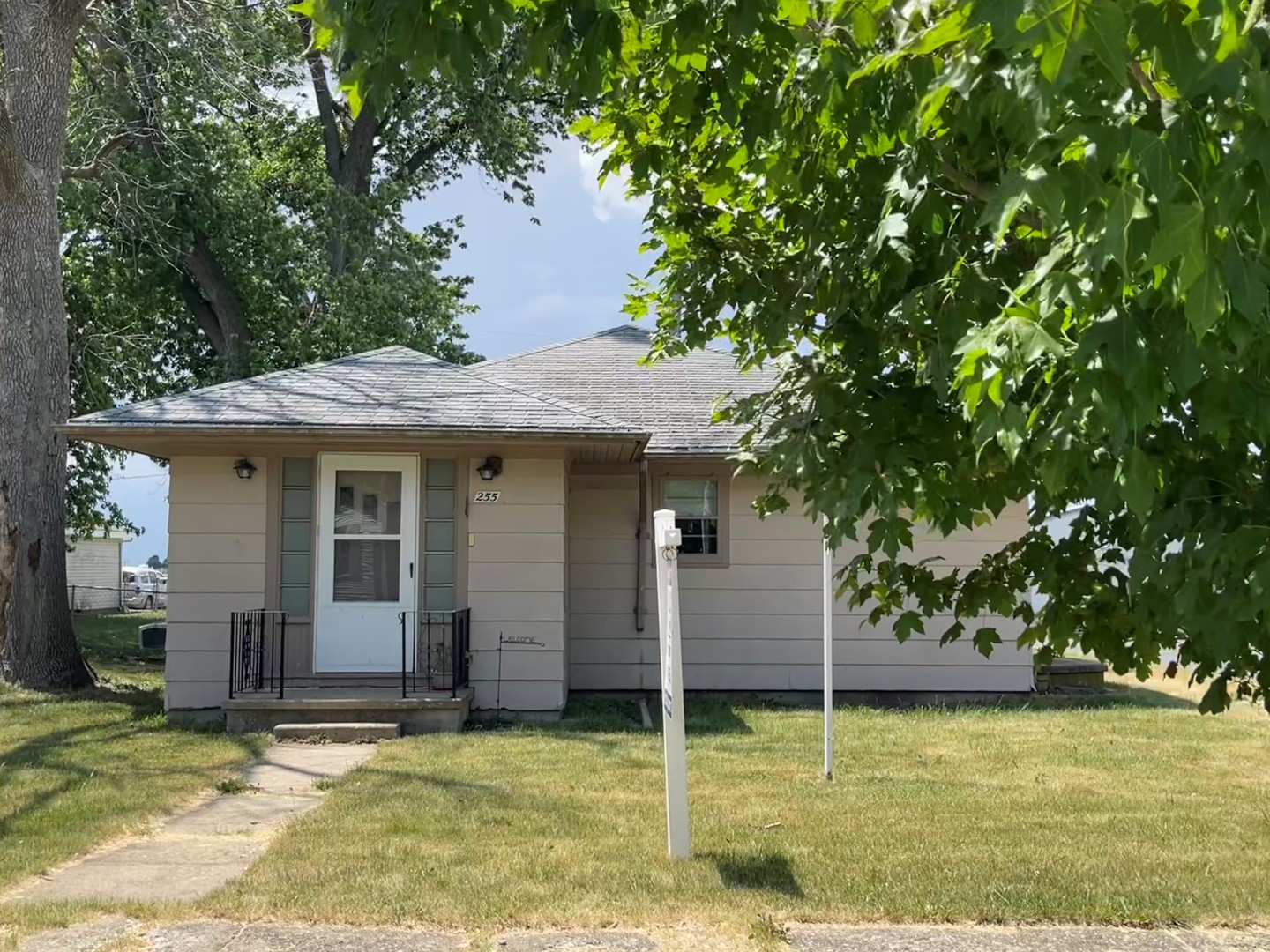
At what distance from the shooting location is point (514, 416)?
10547mm

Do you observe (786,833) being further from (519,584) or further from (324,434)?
(324,434)

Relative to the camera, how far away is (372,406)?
10.8 m

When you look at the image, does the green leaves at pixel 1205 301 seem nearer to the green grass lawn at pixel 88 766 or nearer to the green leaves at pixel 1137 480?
the green leaves at pixel 1137 480

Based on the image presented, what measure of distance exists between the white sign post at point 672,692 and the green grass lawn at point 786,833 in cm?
20

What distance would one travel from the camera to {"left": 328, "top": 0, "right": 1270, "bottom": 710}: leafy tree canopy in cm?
191

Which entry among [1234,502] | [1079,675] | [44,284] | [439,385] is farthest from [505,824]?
[1079,675]

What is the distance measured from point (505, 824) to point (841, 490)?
382 centimetres

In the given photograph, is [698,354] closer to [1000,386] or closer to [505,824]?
[505,824]

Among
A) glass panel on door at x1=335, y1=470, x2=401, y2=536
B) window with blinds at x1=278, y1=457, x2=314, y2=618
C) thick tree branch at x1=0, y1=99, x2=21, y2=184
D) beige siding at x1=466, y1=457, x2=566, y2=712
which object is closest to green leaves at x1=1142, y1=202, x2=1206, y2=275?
beige siding at x1=466, y1=457, x2=566, y2=712

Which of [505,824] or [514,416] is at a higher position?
[514,416]

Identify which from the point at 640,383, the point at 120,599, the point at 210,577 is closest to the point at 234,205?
the point at 640,383

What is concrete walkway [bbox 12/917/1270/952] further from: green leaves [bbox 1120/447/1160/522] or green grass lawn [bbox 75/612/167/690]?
green grass lawn [bbox 75/612/167/690]

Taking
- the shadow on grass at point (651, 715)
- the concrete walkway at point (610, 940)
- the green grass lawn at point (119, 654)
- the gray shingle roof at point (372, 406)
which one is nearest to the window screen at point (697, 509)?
the shadow on grass at point (651, 715)

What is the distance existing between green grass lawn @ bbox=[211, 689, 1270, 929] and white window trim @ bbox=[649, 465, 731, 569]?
276 cm
